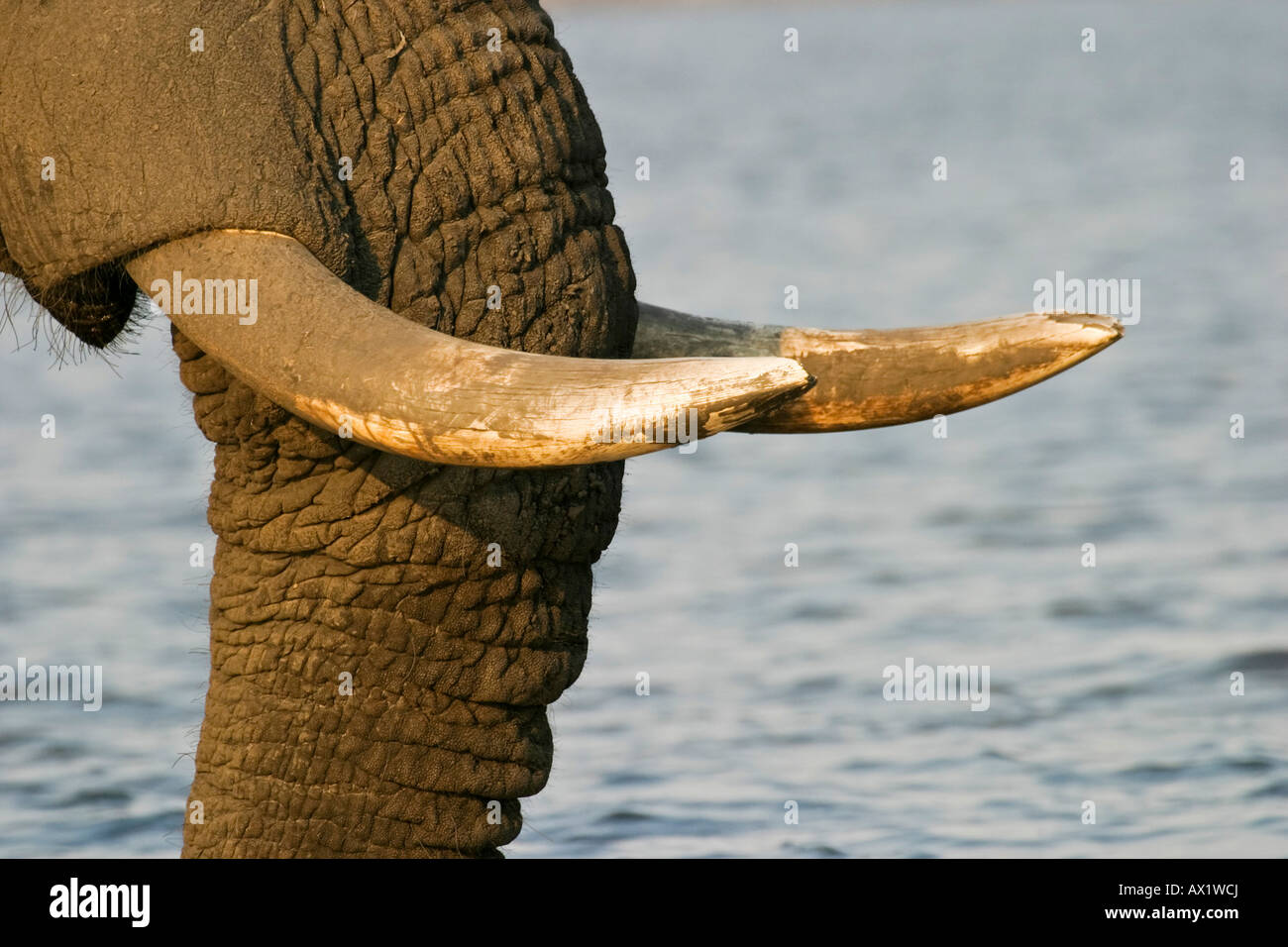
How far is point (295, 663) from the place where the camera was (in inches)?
211

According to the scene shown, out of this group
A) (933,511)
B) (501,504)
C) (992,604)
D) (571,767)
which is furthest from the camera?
(933,511)

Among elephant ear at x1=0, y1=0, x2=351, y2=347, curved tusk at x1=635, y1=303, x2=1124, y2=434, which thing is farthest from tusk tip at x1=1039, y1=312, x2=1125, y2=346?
elephant ear at x1=0, y1=0, x2=351, y2=347

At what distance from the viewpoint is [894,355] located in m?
5.56

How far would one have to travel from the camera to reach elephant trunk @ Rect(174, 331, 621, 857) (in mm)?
5250

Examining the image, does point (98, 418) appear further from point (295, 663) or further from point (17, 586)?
point (295, 663)

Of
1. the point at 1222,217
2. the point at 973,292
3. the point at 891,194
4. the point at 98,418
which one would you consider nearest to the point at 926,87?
the point at 891,194

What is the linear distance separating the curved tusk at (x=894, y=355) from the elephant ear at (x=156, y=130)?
3.70 feet

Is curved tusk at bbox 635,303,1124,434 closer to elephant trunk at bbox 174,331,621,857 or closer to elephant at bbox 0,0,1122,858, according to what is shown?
elephant at bbox 0,0,1122,858

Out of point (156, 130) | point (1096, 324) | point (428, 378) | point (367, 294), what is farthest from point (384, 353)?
point (1096, 324)

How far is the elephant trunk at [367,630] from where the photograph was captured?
525 centimetres

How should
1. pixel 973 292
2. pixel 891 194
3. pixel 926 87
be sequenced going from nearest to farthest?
pixel 973 292, pixel 891 194, pixel 926 87

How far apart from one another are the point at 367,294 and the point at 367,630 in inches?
31.3

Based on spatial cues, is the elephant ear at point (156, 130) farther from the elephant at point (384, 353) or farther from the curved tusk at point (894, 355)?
the curved tusk at point (894, 355)

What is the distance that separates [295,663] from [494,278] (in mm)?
1002
